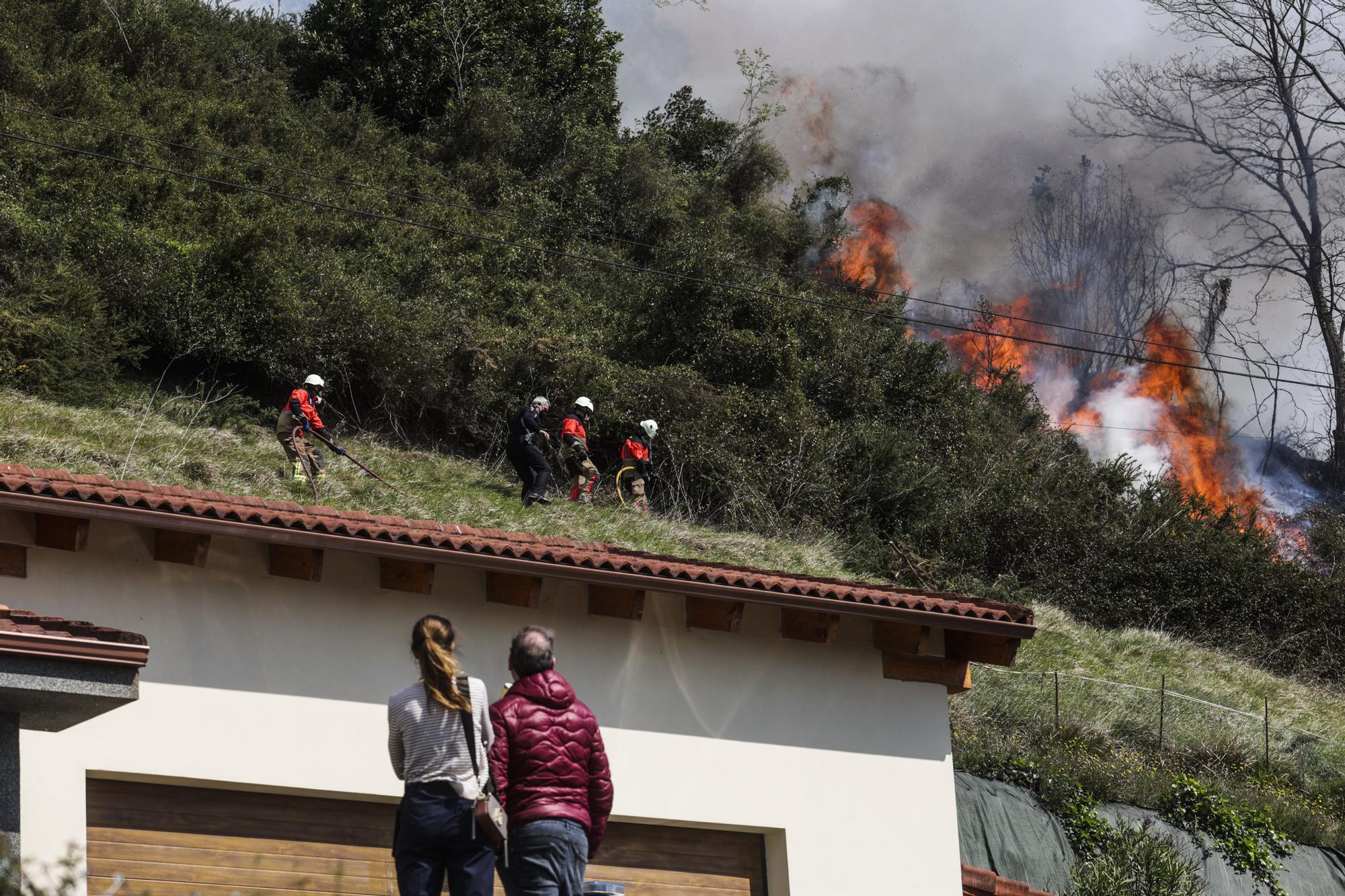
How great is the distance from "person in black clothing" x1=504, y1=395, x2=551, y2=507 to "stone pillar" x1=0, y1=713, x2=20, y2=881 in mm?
13036

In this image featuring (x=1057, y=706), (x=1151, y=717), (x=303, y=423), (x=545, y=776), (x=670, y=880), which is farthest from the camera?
(x=303, y=423)

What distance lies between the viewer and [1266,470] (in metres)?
46.4

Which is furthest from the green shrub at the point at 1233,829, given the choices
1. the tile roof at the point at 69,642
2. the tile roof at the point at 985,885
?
the tile roof at the point at 69,642

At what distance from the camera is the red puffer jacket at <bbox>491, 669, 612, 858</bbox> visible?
5.75 metres

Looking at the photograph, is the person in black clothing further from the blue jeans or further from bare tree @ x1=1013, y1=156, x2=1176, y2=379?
bare tree @ x1=1013, y1=156, x2=1176, y2=379

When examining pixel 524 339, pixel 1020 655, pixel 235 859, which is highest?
pixel 524 339

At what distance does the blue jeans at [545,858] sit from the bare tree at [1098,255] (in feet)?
148

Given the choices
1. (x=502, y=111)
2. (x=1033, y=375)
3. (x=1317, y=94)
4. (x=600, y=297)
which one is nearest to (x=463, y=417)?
(x=600, y=297)

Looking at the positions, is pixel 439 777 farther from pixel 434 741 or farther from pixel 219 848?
pixel 219 848

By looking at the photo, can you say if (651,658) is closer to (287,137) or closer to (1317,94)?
(287,137)

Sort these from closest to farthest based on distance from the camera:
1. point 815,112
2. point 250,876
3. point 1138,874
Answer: point 250,876, point 1138,874, point 815,112

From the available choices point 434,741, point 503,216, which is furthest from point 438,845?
point 503,216

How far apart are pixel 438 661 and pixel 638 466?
56.2ft

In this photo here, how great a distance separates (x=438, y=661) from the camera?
5.68 m
